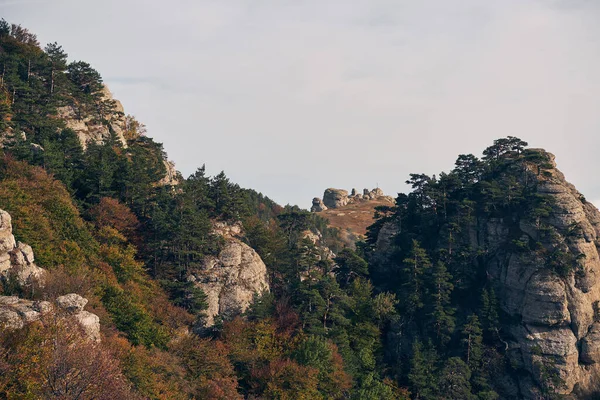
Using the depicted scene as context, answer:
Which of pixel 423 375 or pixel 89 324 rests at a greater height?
pixel 89 324

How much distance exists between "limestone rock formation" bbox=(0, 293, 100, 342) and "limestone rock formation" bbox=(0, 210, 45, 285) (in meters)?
5.21

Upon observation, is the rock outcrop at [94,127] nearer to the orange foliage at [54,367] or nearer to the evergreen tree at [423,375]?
the evergreen tree at [423,375]

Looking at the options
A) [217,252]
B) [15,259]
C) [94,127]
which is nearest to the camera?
[15,259]

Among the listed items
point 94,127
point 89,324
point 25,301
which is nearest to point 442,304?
point 89,324

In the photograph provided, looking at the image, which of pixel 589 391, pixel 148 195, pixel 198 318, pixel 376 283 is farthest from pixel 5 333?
pixel 589 391

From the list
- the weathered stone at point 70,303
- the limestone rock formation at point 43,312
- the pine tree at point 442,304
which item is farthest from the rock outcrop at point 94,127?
the pine tree at point 442,304

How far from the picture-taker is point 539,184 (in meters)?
81.2

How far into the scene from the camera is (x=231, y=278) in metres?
72.5

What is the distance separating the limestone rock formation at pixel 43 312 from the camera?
3725 cm

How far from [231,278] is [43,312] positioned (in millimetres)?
35118

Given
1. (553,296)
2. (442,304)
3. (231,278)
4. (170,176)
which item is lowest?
(442,304)

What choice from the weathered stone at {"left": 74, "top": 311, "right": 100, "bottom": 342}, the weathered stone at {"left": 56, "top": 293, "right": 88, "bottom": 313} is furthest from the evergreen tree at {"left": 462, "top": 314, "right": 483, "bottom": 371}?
the weathered stone at {"left": 56, "top": 293, "right": 88, "bottom": 313}

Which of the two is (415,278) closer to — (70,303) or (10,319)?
(70,303)

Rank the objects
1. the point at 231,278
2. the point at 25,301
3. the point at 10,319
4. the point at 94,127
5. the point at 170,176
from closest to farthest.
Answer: the point at 10,319 → the point at 25,301 → the point at 231,278 → the point at 94,127 → the point at 170,176
